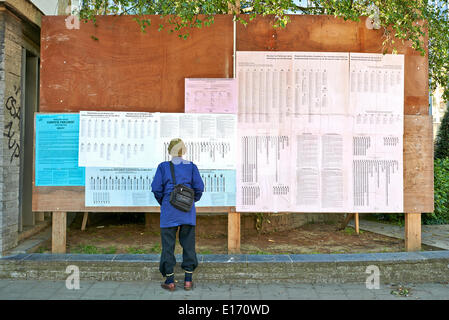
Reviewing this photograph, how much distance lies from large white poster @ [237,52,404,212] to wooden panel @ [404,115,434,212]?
15 cm

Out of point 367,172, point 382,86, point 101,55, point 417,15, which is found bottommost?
point 367,172

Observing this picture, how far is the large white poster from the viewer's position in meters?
5.83

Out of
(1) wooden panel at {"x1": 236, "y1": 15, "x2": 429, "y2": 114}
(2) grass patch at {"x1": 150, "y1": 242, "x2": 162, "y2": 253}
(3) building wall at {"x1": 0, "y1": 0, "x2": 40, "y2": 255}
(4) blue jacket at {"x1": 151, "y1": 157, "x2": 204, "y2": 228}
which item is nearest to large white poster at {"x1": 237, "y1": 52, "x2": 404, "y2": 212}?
(1) wooden panel at {"x1": 236, "y1": 15, "x2": 429, "y2": 114}

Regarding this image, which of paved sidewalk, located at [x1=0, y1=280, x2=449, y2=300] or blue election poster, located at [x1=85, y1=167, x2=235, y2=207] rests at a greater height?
blue election poster, located at [x1=85, y1=167, x2=235, y2=207]

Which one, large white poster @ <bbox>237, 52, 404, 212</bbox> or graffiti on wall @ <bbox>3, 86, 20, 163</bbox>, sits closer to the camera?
graffiti on wall @ <bbox>3, 86, 20, 163</bbox>

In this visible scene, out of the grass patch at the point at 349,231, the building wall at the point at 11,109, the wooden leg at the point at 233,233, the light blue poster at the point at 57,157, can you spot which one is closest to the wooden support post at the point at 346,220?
the grass patch at the point at 349,231

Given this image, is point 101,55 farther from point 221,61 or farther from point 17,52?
point 221,61

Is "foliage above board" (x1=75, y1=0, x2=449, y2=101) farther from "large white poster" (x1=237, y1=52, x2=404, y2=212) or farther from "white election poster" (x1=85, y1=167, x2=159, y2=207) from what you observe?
"white election poster" (x1=85, y1=167, x2=159, y2=207)

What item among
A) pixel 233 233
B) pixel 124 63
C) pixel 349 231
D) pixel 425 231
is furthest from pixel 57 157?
pixel 425 231

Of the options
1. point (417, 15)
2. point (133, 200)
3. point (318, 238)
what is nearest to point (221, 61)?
point (133, 200)

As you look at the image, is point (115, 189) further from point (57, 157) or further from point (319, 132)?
point (319, 132)

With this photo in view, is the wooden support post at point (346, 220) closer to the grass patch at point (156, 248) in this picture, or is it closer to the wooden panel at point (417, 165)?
the wooden panel at point (417, 165)

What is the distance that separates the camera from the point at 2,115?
5.59 meters
